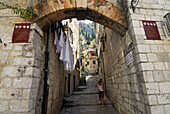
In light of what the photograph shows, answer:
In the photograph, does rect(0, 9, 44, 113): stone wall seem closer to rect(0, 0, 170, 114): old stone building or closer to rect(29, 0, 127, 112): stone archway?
rect(0, 0, 170, 114): old stone building

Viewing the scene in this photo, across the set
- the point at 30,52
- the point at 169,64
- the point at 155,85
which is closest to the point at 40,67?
the point at 30,52

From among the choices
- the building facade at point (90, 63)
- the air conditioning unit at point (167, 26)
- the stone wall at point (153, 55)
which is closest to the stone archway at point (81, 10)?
the stone wall at point (153, 55)

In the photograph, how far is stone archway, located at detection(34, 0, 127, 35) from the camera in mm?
2916

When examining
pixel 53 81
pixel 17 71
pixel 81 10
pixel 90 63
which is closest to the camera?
pixel 17 71

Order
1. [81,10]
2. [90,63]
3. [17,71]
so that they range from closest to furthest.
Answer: [17,71] < [81,10] < [90,63]

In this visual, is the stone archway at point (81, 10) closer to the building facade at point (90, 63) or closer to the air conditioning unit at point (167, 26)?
the air conditioning unit at point (167, 26)

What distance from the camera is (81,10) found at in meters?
3.09

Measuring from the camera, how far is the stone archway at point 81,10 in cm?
292

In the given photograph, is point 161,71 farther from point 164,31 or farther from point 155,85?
point 164,31

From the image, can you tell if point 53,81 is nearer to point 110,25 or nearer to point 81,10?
point 81,10

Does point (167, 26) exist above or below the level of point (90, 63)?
below

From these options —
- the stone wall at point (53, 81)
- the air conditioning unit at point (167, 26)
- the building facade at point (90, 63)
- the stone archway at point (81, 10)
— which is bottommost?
the stone wall at point (53, 81)

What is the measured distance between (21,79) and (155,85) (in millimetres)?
3534

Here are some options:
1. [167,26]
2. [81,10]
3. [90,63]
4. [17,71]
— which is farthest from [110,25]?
[90,63]
